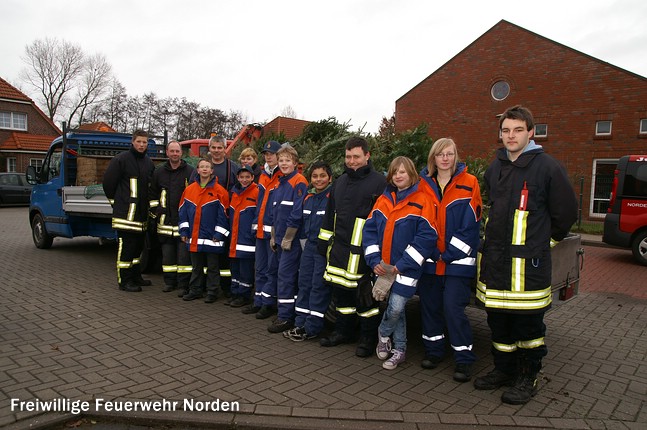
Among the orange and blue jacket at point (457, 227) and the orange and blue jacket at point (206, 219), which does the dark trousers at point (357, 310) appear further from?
the orange and blue jacket at point (206, 219)

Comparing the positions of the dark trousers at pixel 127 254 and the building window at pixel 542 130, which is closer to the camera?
the dark trousers at pixel 127 254

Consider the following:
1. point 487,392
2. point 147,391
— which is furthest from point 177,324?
point 487,392

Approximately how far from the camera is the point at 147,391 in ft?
12.1

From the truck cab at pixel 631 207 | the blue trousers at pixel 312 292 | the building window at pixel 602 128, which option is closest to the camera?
the blue trousers at pixel 312 292

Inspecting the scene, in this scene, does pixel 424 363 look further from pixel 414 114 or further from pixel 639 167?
pixel 414 114

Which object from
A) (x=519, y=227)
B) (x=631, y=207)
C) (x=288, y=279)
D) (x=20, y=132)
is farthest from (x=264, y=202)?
(x=20, y=132)

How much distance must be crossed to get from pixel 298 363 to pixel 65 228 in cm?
731

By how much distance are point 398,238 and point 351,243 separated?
55 centimetres

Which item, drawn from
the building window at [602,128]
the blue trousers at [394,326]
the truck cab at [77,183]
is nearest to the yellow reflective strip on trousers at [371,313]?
the blue trousers at [394,326]

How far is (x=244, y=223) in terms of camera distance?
5.99m

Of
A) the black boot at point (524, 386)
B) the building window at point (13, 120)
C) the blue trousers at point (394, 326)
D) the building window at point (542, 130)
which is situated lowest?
the black boot at point (524, 386)

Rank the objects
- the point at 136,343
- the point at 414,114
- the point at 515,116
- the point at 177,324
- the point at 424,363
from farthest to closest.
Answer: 1. the point at 414,114
2. the point at 177,324
3. the point at 136,343
4. the point at 424,363
5. the point at 515,116

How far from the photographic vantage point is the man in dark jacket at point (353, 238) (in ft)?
14.6

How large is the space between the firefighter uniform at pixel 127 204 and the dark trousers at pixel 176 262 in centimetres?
47
